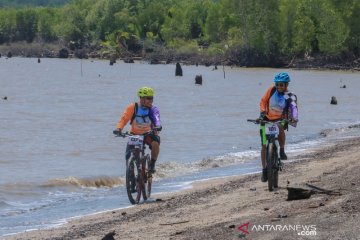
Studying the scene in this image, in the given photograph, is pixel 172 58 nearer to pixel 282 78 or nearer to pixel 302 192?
pixel 282 78

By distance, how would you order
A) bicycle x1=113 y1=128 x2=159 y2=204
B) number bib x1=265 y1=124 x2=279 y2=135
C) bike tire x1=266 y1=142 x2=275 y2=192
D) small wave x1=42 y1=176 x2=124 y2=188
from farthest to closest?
small wave x1=42 y1=176 x2=124 y2=188, bicycle x1=113 y1=128 x2=159 y2=204, number bib x1=265 y1=124 x2=279 y2=135, bike tire x1=266 y1=142 x2=275 y2=192

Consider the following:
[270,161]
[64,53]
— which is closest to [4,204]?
[270,161]

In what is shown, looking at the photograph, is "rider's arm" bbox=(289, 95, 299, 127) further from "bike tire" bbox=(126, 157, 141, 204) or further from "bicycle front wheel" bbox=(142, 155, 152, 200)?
"bike tire" bbox=(126, 157, 141, 204)

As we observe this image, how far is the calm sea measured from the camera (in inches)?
608

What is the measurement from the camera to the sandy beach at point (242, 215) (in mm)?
8719

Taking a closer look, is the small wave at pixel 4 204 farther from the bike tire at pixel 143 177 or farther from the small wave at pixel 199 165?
the small wave at pixel 199 165

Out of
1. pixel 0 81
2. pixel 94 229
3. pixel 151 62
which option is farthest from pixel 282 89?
pixel 151 62

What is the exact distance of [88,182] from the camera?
1800 cm

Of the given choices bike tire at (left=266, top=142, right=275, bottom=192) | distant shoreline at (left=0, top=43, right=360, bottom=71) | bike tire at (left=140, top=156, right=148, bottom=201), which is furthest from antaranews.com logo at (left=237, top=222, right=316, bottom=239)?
distant shoreline at (left=0, top=43, right=360, bottom=71)

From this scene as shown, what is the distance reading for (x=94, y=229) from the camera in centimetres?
1055

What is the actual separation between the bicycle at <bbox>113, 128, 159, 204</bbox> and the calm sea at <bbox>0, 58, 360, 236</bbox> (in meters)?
0.33

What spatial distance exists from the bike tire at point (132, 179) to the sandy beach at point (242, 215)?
33 cm

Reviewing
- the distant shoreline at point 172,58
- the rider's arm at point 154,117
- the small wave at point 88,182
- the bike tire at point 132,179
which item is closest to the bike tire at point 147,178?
the bike tire at point 132,179

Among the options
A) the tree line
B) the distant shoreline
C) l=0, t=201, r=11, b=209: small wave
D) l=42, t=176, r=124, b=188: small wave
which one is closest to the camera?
l=0, t=201, r=11, b=209: small wave
